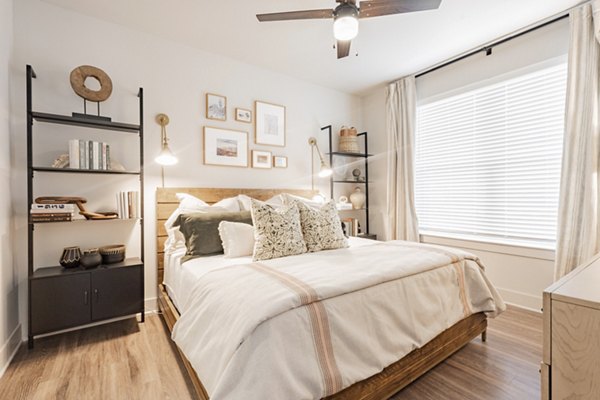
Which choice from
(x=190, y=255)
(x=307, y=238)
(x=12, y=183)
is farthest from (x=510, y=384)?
(x=12, y=183)

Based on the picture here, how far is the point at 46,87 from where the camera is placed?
2277 millimetres

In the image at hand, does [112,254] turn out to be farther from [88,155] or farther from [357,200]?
[357,200]

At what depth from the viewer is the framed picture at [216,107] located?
9.88 ft

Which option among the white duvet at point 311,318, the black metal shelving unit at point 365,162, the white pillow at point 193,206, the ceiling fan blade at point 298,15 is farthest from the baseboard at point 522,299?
the ceiling fan blade at point 298,15

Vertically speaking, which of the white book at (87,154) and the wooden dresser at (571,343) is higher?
the white book at (87,154)

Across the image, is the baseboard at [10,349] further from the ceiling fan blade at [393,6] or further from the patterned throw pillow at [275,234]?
the ceiling fan blade at [393,6]

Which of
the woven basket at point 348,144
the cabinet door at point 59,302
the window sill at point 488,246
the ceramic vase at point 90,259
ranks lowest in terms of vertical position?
the cabinet door at point 59,302

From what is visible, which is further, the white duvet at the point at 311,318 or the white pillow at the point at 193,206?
the white pillow at the point at 193,206

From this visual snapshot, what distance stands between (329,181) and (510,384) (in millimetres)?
2877

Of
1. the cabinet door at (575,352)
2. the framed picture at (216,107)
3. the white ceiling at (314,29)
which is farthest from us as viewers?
the framed picture at (216,107)

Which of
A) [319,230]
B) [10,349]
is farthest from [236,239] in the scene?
[10,349]

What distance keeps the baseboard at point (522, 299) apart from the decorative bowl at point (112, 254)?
3754 mm

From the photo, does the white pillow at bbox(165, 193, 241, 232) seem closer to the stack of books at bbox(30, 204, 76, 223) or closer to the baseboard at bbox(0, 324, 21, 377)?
the stack of books at bbox(30, 204, 76, 223)

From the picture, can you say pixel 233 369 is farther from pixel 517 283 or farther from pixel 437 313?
pixel 517 283
